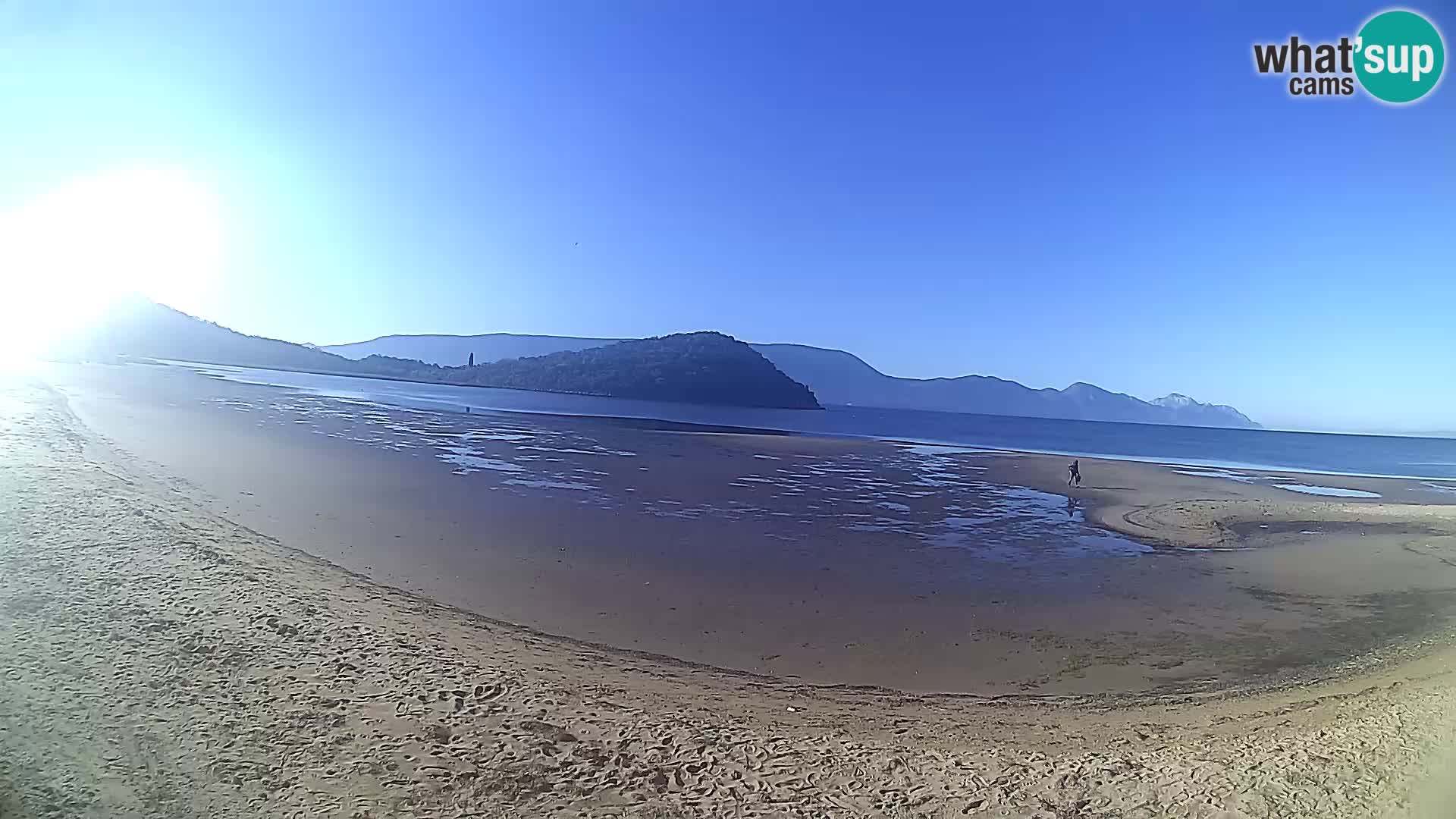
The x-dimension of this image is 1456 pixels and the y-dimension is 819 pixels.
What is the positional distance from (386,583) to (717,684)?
20.4 ft

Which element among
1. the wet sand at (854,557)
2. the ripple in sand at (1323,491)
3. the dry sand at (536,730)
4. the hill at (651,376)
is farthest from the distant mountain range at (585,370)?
the dry sand at (536,730)

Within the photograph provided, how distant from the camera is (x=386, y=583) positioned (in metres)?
11.6

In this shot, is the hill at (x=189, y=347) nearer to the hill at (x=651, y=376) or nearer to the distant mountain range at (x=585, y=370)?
the distant mountain range at (x=585, y=370)

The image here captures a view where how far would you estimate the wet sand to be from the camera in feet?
34.3

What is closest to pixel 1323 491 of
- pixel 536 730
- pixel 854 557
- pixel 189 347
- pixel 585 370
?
pixel 854 557

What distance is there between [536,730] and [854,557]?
10496 mm

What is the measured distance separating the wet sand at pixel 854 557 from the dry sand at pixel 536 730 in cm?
111

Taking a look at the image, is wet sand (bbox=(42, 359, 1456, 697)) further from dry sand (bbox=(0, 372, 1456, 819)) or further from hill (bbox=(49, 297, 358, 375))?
hill (bbox=(49, 297, 358, 375))

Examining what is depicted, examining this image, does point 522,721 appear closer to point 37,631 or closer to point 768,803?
point 768,803

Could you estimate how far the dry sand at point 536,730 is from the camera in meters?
5.71

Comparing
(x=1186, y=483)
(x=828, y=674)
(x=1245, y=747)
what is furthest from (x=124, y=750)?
(x=1186, y=483)

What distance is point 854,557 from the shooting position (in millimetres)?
16234

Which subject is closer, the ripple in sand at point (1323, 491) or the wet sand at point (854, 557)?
the wet sand at point (854, 557)

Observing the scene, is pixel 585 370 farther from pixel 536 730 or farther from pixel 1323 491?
pixel 536 730
